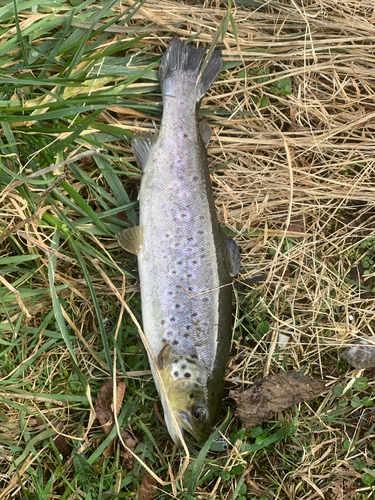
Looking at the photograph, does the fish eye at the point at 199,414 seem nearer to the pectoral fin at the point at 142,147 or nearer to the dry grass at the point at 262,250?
the dry grass at the point at 262,250

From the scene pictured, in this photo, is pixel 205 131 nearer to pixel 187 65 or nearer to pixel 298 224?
pixel 187 65


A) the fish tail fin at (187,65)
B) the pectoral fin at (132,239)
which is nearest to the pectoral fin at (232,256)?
the pectoral fin at (132,239)

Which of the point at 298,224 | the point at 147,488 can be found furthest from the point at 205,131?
the point at 147,488

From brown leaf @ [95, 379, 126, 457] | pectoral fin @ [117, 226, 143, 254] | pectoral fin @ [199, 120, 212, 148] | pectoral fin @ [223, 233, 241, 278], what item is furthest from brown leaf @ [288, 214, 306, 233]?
brown leaf @ [95, 379, 126, 457]

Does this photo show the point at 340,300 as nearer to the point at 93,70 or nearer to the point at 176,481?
the point at 176,481

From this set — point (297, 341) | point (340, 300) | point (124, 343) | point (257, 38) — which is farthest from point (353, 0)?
point (124, 343)

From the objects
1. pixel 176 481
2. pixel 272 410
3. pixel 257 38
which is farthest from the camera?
pixel 257 38
